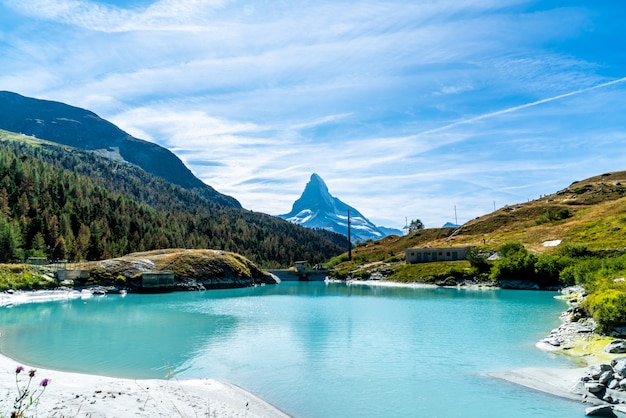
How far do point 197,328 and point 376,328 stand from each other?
18.3m

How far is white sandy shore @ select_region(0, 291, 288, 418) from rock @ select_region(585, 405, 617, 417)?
12.7m

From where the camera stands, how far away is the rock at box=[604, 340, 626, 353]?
24378mm

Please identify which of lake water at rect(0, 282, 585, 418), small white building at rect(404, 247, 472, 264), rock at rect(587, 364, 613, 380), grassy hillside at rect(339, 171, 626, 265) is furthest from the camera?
small white building at rect(404, 247, 472, 264)

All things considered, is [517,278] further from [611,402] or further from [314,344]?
[611,402]

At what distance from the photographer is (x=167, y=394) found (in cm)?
1894

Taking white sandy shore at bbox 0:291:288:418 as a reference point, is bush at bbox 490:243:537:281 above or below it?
above

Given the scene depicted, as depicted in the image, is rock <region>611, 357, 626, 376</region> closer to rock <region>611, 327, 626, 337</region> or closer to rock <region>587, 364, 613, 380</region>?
rock <region>587, 364, 613, 380</region>

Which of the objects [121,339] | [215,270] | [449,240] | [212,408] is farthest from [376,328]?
[449,240]

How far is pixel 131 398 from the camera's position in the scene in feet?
57.4

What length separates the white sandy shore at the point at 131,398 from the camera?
616 inches

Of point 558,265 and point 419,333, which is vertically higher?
point 558,265

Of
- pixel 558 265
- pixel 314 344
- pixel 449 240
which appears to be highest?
pixel 449 240

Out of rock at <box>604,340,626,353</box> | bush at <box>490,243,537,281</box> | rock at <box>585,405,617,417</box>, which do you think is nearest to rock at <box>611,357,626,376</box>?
rock at <box>585,405,617,417</box>

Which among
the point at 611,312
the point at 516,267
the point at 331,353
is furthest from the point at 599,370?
the point at 516,267
